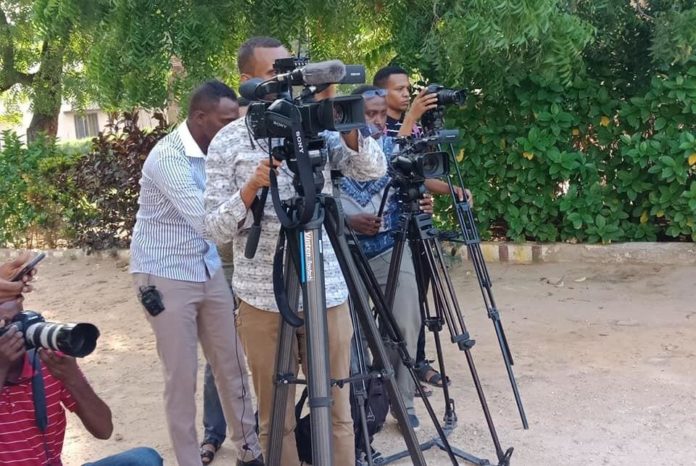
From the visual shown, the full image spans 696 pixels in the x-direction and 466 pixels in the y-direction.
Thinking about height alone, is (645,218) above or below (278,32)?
below

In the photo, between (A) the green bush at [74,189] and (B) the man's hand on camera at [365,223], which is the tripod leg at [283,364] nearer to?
(B) the man's hand on camera at [365,223]

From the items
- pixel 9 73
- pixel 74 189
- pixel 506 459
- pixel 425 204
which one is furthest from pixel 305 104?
pixel 9 73

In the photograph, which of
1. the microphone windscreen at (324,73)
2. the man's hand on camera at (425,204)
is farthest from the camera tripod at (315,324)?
the man's hand on camera at (425,204)

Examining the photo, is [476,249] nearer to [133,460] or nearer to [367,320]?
[367,320]

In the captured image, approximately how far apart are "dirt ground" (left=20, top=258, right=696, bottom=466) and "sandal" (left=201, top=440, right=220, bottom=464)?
0.04m

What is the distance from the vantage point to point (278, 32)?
19.3 ft

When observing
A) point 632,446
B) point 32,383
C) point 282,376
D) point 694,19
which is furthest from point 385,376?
point 694,19

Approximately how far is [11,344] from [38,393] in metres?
0.29

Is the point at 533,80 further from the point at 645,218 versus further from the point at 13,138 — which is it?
the point at 13,138

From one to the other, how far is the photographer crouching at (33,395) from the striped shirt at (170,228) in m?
0.96

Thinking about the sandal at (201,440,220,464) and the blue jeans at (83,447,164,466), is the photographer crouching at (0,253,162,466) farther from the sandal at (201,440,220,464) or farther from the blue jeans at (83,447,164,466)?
the sandal at (201,440,220,464)

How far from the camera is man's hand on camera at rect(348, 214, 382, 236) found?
3990mm

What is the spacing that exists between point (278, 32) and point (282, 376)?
382 cm

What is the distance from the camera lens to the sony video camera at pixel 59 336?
2.12 meters
